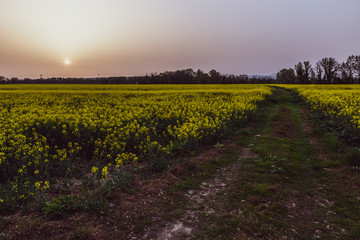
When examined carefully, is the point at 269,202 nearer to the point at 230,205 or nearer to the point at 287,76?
the point at 230,205

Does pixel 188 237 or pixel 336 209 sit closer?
pixel 188 237

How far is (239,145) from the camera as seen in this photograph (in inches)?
410

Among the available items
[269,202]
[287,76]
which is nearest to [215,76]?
[287,76]

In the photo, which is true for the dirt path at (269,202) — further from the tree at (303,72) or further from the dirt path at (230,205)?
the tree at (303,72)

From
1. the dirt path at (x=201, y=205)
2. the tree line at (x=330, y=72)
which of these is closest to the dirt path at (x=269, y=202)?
the dirt path at (x=201, y=205)

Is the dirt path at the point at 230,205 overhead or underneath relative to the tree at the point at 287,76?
underneath

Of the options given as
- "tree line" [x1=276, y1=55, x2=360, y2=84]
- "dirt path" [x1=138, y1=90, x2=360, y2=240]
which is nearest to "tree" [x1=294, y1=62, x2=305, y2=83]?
"tree line" [x1=276, y1=55, x2=360, y2=84]

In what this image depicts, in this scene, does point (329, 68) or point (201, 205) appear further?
point (329, 68)

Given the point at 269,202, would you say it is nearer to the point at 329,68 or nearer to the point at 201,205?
the point at 201,205

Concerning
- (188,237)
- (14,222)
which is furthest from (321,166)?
(14,222)

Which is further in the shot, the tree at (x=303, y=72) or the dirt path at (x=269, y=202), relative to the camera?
the tree at (x=303, y=72)

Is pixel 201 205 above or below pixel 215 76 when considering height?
below

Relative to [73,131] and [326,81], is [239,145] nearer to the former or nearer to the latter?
[73,131]

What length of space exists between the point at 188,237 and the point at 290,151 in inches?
264
